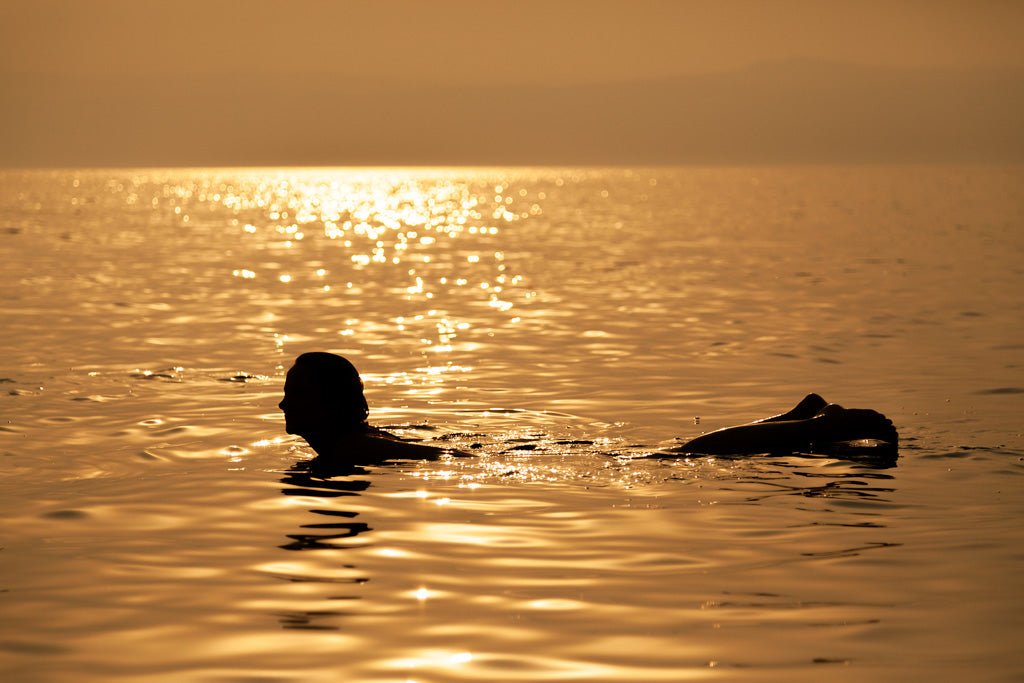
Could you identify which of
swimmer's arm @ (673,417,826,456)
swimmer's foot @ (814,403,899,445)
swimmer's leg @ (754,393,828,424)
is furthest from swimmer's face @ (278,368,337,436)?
swimmer's foot @ (814,403,899,445)

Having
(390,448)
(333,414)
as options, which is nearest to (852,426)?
(390,448)

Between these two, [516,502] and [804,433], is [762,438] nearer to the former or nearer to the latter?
Answer: [804,433]

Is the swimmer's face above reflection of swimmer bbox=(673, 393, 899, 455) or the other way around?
above

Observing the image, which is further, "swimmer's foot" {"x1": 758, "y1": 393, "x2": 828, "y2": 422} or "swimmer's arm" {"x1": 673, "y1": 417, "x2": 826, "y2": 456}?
"swimmer's foot" {"x1": 758, "y1": 393, "x2": 828, "y2": 422}

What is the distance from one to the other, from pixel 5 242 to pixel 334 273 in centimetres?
1982

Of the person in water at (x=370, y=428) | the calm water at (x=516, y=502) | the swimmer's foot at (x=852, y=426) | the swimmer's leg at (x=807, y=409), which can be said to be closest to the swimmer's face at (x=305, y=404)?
the person in water at (x=370, y=428)

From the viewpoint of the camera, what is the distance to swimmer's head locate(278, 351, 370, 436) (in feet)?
41.2

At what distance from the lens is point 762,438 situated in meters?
13.0

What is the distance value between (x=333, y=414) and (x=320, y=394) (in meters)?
0.31

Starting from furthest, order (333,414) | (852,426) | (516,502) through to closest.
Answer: (333,414)
(852,426)
(516,502)

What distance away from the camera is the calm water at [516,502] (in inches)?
323

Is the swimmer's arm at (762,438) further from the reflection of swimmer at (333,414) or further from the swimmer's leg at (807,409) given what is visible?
the reflection of swimmer at (333,414)

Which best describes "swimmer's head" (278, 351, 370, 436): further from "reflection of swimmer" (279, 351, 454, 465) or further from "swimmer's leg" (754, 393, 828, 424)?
"swimmer's leg" (754, 393, 828, 424)

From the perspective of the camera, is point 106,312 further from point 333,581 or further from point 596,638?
point 596,638
